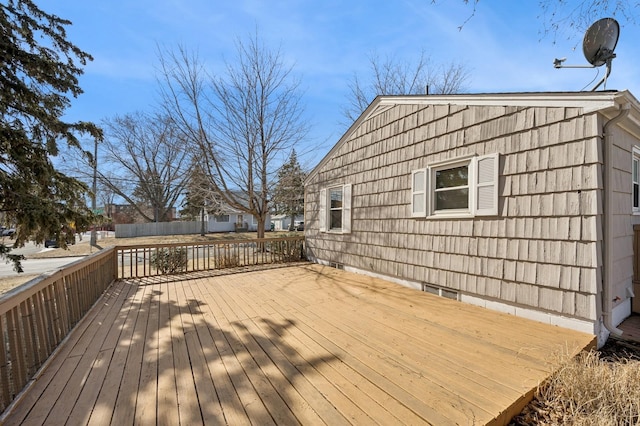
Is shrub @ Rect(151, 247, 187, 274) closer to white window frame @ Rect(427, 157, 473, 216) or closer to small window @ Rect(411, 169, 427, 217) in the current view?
small window @ Rect(411, 169, 427, 217)

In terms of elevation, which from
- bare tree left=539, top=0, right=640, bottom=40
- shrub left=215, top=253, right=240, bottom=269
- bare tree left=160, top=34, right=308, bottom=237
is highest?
bare tree left=160, top=34, right=308, bottom=237

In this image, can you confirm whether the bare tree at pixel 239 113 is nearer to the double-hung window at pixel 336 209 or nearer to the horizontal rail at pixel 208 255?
the horizontal rail at pixel 208 255

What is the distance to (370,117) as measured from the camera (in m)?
5.61

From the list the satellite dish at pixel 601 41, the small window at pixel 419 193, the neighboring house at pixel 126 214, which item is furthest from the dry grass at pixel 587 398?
the neighboring house at pixel 126 214

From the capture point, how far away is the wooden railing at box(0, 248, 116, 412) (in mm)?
1747

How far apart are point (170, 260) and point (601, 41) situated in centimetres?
839

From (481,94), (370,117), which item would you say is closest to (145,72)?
(370,117)

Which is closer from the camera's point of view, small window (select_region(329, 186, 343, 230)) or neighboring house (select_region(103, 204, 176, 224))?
small window (select_region(329, 186, 343, 230))

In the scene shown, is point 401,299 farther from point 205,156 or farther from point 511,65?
point 205,156

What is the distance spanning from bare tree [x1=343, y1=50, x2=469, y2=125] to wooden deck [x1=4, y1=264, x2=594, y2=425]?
11.8m

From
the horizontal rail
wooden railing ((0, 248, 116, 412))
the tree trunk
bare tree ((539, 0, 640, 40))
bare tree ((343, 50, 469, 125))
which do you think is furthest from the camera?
bare tree ((343, 50, 469, 125))

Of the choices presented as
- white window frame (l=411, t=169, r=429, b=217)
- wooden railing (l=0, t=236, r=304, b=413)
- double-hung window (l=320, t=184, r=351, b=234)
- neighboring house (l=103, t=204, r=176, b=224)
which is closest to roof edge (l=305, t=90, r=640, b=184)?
white window frame (l=411, t=169, r=429, b=217)

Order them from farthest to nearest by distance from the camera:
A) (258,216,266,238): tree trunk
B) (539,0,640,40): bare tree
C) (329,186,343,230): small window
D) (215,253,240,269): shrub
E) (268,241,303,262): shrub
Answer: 1. (258,216,266,238): tree trunk
2. (268,241,303,262): shrub
3. (215,253,240,269): shrub
4. (329,186,343,230): small window
5. (539,0,640,40): bare tree

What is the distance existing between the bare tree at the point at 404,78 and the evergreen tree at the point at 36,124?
10934 millimetres
